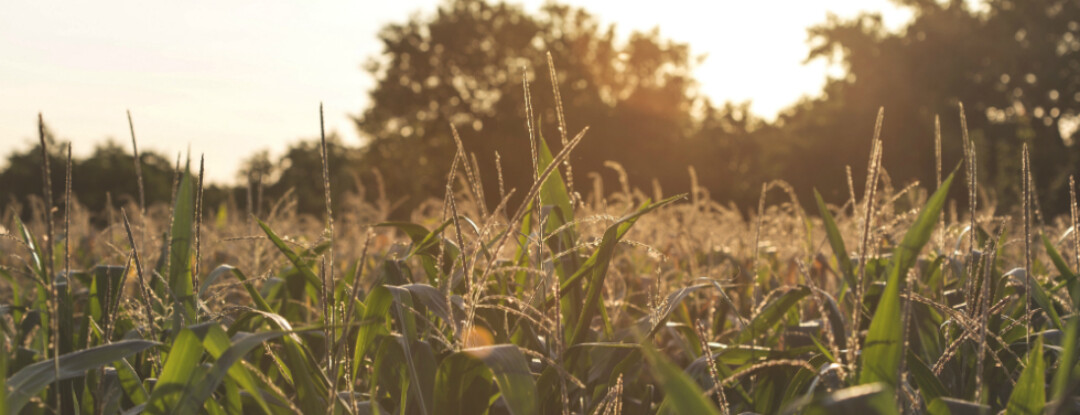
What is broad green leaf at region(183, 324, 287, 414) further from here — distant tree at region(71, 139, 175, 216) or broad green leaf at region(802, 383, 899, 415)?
distant tree at region(71, 139, 175, 216)

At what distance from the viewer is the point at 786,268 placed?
13.1ft

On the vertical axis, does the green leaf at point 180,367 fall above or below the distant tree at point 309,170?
below

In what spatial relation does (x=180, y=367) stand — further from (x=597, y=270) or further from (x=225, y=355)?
(x=597, y=270)

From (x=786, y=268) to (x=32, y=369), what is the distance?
3.53 meters

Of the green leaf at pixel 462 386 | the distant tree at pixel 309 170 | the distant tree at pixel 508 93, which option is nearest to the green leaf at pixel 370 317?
the green leaf at pixel 462 386

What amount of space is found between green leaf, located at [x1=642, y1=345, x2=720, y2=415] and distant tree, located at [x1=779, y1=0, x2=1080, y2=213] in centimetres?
2776

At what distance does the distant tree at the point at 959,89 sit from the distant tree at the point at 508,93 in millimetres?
6928

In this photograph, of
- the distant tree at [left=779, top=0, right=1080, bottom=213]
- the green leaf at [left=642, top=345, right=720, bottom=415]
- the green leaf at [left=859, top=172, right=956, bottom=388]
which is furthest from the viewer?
the distant tree at [left=779, top=0, right=1080, bottom=213]

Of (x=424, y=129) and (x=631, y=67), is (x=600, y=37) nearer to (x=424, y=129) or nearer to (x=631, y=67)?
(x=631, y=67)

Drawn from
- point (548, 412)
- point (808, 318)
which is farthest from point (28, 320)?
point (808, 318)

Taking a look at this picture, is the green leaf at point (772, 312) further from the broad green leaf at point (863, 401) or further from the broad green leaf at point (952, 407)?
the broad green leaf at point (863, 401)

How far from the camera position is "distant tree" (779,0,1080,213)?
1063 inches

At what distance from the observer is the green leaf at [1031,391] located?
91cm

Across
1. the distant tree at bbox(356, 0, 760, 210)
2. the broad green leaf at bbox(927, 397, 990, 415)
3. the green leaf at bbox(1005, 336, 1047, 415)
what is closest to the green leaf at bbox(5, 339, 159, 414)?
the broad green leaf at bbox(927, 397, 990, 415)
